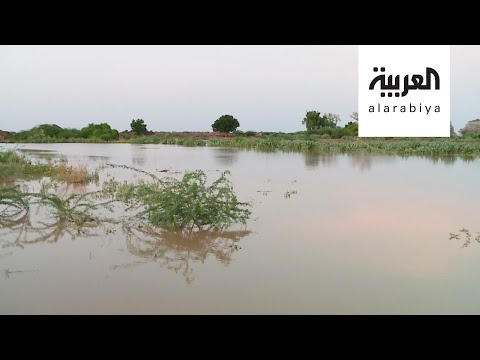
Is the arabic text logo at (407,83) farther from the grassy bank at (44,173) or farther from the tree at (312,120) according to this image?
the tree at (312,120)

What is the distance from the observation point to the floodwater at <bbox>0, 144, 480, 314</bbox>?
11.0 ft

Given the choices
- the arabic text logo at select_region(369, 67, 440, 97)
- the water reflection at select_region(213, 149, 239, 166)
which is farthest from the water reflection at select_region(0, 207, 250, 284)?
the water reflection at select_region(213, 149, 239, 166)

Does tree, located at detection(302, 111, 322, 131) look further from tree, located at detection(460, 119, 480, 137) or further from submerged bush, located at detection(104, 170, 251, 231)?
submerged bush, located at detection(104, 170, 251, 231)

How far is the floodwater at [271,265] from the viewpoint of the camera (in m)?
3.36

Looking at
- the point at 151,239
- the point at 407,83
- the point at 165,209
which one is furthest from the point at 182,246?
the point at 407,83

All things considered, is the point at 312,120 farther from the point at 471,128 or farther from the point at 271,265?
the point at 271,265

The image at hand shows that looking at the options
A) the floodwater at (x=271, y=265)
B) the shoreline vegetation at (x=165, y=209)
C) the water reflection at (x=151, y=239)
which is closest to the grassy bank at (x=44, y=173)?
the shoreline vegetation at (x=165, y=209)

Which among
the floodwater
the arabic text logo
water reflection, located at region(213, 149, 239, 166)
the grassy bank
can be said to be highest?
the arabic text logo

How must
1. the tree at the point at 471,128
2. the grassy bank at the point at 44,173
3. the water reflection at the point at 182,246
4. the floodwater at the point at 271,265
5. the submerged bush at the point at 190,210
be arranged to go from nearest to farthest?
the floodwater at the point at 271,265 → the water reflection at the point at 182,246 → the submerged bush at the point at 190,210 → the grassy bank at the point at 44,173 → the tree at the point at 471,128

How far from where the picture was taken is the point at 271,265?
4.16 m

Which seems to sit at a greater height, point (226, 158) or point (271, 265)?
point (226, 158)

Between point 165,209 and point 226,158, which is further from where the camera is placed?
point 226,158

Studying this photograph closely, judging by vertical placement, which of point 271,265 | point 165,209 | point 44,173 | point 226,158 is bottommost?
point 271,265

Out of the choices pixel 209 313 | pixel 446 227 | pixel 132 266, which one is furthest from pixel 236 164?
pixel 209 313
